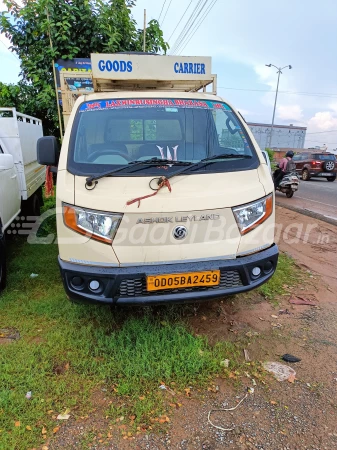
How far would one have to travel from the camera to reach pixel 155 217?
7.91 feet

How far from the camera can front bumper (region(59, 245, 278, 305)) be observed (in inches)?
93.7

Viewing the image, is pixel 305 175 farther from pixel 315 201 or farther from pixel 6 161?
pixel 6 161

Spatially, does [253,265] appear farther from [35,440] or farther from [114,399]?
[35,440]

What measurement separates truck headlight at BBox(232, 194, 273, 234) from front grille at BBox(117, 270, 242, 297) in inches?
14.2

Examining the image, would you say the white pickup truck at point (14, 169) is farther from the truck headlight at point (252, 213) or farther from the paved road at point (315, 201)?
the paved road at point (315, 201)

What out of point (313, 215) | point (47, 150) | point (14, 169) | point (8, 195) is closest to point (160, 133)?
Answer: point (47, 150)

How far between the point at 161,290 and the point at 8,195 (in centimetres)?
280

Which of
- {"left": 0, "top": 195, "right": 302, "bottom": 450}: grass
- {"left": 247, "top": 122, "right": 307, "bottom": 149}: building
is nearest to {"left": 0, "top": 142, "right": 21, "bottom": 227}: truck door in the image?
{"left": 0, "top": 195, "right": 302, "bottom": 450}: grass

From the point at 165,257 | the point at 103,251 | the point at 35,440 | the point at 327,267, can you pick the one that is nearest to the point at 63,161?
the point at 103,251

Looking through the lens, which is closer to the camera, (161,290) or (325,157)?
(161,290)

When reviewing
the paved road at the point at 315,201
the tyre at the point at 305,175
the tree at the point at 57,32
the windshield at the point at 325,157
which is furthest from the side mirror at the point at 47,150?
the windshield at the point at 325,157

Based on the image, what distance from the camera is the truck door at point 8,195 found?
154 inches

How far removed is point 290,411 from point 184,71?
3462 millimetres

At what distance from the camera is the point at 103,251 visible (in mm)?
2408
